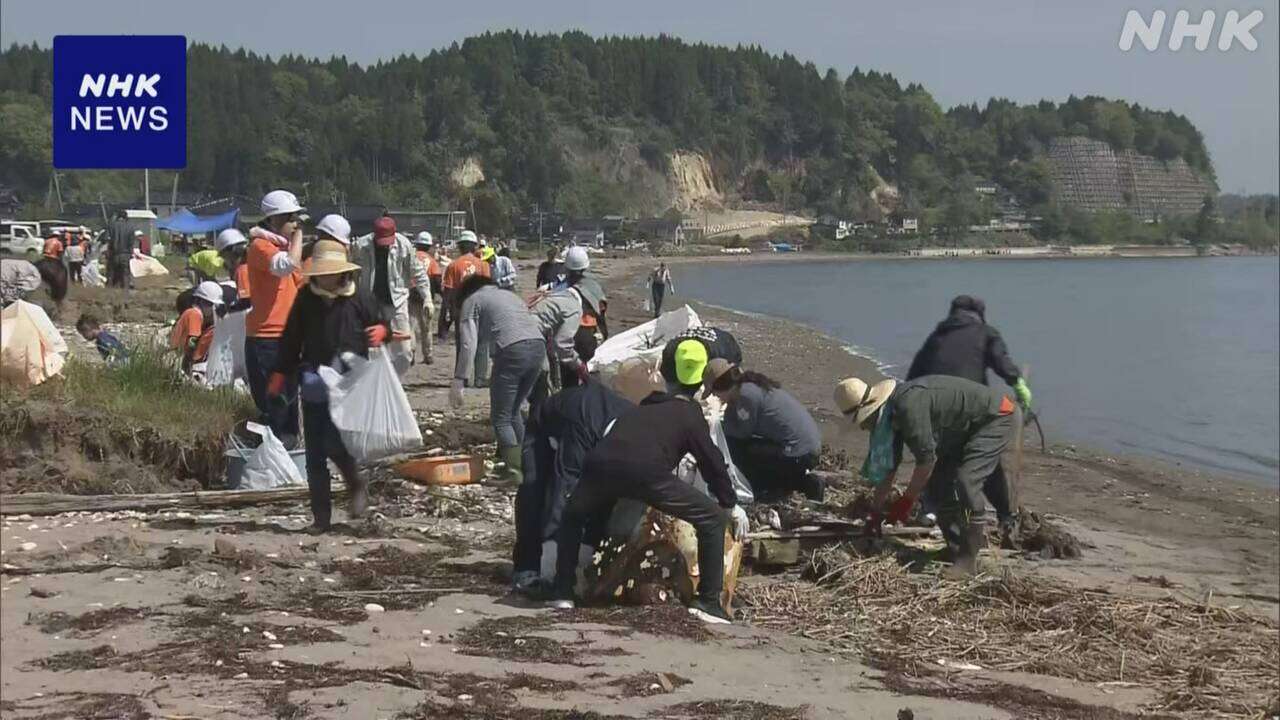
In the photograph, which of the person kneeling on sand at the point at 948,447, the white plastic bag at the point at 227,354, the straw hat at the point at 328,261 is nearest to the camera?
the straw hat at the point at 328,261

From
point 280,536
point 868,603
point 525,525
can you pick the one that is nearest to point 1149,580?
point 868,603

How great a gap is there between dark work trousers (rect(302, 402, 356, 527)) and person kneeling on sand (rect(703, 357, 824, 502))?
270cm

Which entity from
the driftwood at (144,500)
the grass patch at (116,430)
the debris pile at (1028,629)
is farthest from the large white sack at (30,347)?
the debris pile at (1028,629)

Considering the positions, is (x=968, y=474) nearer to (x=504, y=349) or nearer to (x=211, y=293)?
(x=504, y=349)

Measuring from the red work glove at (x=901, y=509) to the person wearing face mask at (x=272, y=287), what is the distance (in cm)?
344

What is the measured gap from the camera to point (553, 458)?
704 centimetres

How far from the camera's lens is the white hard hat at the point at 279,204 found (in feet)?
25.8

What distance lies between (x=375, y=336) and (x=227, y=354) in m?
2.63

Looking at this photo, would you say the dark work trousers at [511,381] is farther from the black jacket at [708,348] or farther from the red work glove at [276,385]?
the red work glove at [276,385]

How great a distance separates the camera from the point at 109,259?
2784 cm

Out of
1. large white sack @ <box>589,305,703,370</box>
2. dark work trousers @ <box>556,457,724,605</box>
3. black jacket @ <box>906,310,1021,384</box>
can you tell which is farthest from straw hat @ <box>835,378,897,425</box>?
dark work trousers @ <box>556,457,724,605</box>

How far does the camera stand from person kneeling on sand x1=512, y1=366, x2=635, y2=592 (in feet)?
22.8

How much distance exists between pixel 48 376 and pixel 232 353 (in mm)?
1262

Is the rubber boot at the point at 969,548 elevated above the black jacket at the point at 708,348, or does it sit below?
below
